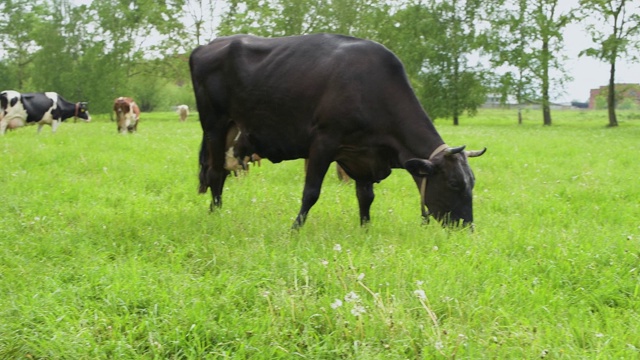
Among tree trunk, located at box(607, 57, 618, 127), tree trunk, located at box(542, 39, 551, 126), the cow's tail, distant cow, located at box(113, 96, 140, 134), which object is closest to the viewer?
the cow's tail

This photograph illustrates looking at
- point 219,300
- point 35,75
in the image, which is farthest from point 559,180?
point 35,75

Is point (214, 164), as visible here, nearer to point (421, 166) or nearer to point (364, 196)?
point (364, 196)

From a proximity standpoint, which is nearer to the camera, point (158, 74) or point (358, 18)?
point (358, 18)

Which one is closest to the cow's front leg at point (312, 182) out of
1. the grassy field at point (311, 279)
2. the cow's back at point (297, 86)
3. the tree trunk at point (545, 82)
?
the grassy field at point (311, 279)

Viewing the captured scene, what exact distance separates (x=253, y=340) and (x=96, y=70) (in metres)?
48.4

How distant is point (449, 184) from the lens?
5527 mm

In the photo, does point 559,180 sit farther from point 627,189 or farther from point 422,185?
point 422,185

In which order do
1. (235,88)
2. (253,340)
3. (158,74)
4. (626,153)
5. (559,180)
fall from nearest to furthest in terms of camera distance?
1. (253,340)
2. (235,88)
3. (559,180)
4. (626,153)
5. (158,74)

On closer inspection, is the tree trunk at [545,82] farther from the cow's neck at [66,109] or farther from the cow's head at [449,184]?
the cow's head at [449,184]

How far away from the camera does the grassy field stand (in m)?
3.15

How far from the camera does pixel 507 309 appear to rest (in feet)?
11.9

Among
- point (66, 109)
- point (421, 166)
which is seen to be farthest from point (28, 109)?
point (421, 166)

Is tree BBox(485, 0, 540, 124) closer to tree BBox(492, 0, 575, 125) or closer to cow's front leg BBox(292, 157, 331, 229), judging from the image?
tree BBox(492, 0, 575, 125)

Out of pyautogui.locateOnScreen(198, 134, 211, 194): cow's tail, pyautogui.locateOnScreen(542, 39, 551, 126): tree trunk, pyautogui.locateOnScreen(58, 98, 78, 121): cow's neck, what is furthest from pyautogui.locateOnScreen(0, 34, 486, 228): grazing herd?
pyautogui.locateOnScreen(542, 39, 551, 126): tree trunk
